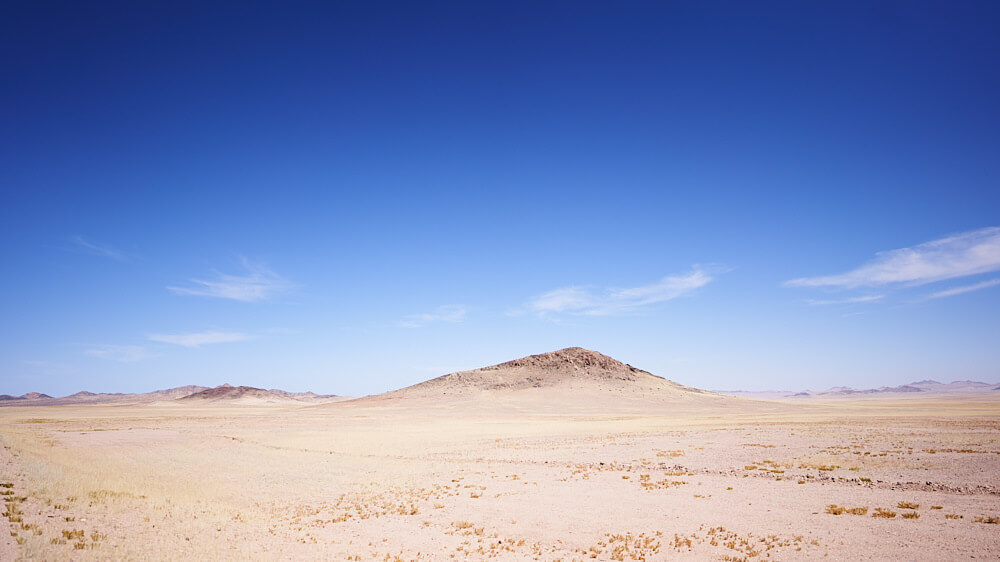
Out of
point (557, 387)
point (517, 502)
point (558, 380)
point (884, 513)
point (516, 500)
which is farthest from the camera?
point (558, 380)

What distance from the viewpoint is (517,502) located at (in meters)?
17.0

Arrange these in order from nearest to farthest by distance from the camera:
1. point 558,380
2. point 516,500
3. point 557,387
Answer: point 516,500 → point 557,387 → point 558,380

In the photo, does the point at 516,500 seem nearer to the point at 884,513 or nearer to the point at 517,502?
the point at 517,502

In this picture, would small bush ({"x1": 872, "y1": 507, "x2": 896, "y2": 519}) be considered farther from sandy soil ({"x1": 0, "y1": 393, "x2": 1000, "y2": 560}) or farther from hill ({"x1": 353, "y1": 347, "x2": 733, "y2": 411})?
hill ({"x1": 353, "y1": 347, "x2": 733, "y2": 411})

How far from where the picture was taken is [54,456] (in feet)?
89.4

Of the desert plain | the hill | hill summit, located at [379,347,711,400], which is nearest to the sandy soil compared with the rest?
the desert plain

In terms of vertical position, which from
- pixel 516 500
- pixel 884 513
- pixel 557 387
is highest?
pixel 557 387

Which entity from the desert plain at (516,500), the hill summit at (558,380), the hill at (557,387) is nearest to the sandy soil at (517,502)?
the desert plain at (516,500)

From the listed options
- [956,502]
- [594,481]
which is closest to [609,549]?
[594,481]

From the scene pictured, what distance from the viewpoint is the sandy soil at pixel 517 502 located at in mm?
11719

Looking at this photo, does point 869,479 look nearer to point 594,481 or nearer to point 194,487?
point 594,481

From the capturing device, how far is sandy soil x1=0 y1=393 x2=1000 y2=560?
11.7 metres

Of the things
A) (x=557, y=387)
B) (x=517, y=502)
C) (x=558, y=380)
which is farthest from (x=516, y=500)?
(x=558, y=380)

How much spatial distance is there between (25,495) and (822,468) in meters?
29.1
